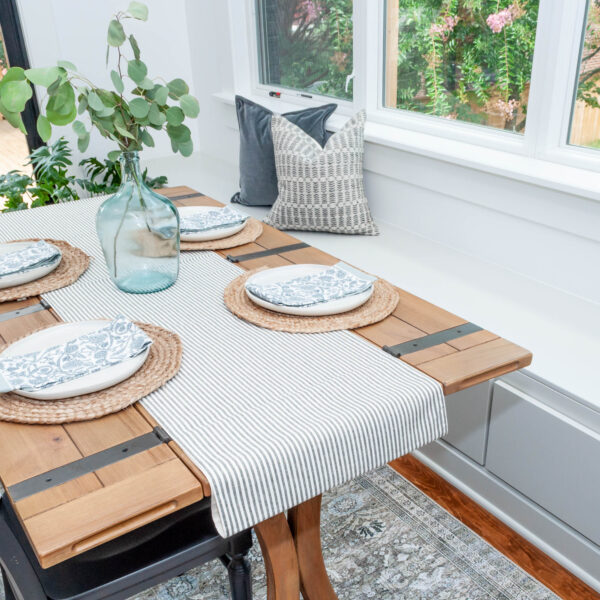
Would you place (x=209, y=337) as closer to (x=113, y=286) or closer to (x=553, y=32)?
(x=113, y=286)

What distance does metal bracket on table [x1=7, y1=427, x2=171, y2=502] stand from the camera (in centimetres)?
95

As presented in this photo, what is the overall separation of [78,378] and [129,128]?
1.75 feet

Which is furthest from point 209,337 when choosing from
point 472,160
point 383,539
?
point 472,160

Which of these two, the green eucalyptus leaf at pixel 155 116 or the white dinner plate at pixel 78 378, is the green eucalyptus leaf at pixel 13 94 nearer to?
the green eucalyptus leaf at pixel 155 116

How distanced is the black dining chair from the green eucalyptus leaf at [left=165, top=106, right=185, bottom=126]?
0.78m

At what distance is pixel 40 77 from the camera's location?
4.06ft

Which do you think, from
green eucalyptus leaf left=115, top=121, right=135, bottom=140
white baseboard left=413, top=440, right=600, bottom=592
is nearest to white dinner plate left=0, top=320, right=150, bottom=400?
green eucalyptus leaf left=115, top=121, right=135, bottom=140

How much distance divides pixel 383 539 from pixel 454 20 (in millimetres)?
1797

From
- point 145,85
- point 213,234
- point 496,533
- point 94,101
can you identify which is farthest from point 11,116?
point 496,533

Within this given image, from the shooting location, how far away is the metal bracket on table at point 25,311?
4.80 feet

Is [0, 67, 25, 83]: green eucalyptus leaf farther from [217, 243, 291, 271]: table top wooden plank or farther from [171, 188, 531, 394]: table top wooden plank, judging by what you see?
[171, 188, 531, 394]: table top wooden plank

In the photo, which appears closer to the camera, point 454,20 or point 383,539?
point 383,539

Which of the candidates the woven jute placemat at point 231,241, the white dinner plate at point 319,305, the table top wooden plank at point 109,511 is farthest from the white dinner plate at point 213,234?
the table top wooden plank at point 109,511

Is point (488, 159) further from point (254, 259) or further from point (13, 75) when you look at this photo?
point (13, 75)
